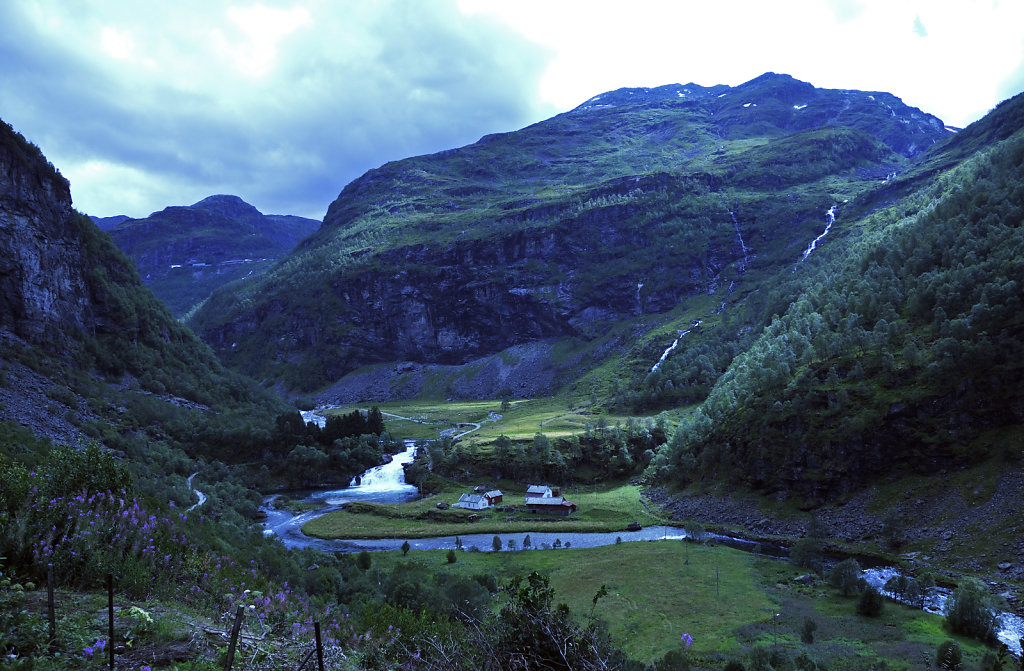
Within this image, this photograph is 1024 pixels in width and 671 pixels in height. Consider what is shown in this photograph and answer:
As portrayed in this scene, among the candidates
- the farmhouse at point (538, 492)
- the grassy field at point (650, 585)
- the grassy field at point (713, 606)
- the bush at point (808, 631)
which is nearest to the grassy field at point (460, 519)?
the farmhouse at point (538, 492)

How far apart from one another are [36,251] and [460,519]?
318 ft

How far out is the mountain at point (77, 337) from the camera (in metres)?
78.2

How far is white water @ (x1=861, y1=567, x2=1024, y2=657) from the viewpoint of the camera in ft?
136

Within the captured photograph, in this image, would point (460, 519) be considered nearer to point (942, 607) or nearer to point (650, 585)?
point (650, 585)

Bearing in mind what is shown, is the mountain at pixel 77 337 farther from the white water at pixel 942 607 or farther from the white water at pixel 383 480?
the white water at pixel 942 607

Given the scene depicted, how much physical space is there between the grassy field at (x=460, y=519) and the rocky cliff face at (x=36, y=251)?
215ft

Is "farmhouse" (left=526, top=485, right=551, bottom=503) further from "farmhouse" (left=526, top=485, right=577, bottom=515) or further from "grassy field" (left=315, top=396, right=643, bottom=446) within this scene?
"grassy field" (left=315, top=396, right=643, bottom=446)

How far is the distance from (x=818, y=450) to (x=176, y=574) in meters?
84.1

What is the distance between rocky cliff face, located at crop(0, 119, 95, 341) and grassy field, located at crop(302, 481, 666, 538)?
65416mm

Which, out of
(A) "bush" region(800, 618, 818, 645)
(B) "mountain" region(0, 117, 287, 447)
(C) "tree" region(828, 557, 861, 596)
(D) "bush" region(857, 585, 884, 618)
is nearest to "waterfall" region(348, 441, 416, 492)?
(B) "mountain" region(0, 117, 287, 447)

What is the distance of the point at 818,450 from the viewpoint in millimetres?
77250

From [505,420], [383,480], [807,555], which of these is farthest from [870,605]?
[505,420]

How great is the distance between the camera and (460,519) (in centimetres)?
8925

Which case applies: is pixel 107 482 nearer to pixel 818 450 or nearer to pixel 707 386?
pixel 818 450
